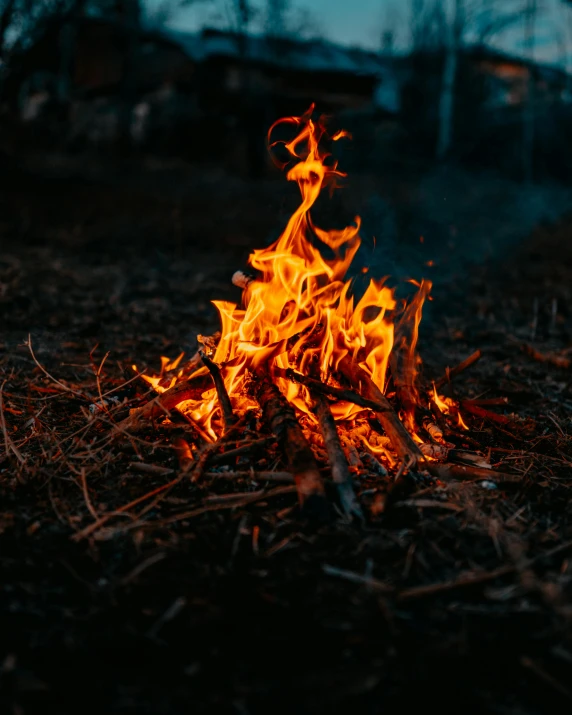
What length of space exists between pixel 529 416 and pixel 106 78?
2158cm

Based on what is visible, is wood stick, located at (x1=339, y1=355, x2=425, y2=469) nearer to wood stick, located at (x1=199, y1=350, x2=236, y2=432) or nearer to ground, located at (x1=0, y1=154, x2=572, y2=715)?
ground, located at (x1=0, y1=154, x2=572, y2=715)

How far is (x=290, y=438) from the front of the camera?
9.59 feet

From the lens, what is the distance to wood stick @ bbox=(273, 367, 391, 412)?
315cm

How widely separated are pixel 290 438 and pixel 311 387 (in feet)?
1.36

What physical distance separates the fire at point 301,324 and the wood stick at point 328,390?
3.7 inches

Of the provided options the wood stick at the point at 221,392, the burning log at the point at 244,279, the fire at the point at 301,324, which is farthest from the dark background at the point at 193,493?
the burning log at the point at 244,279

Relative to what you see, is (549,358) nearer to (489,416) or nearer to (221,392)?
(489,416)

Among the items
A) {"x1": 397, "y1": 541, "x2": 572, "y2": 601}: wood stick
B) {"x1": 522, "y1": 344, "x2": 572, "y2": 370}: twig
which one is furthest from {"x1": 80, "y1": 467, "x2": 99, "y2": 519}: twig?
{"x1": 522, "y1": 344, "x2": 572, "y2": 370}: twig

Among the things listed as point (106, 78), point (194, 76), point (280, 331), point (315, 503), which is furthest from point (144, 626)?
point (106, 78)

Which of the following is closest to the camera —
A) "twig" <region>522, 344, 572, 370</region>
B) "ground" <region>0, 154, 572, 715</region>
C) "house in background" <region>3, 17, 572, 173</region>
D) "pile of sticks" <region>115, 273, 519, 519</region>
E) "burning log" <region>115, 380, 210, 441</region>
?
"ground" <region>0, 154, 572, 715</region>

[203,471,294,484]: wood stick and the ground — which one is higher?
[203,471,294,484]: wood stick

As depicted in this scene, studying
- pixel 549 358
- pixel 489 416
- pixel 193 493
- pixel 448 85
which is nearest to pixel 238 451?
pixel 193 493

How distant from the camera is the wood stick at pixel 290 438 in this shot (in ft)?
8.74

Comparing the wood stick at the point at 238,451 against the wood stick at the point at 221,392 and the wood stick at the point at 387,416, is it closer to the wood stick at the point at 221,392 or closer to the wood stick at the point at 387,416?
the wood stick at the point at 221,392
